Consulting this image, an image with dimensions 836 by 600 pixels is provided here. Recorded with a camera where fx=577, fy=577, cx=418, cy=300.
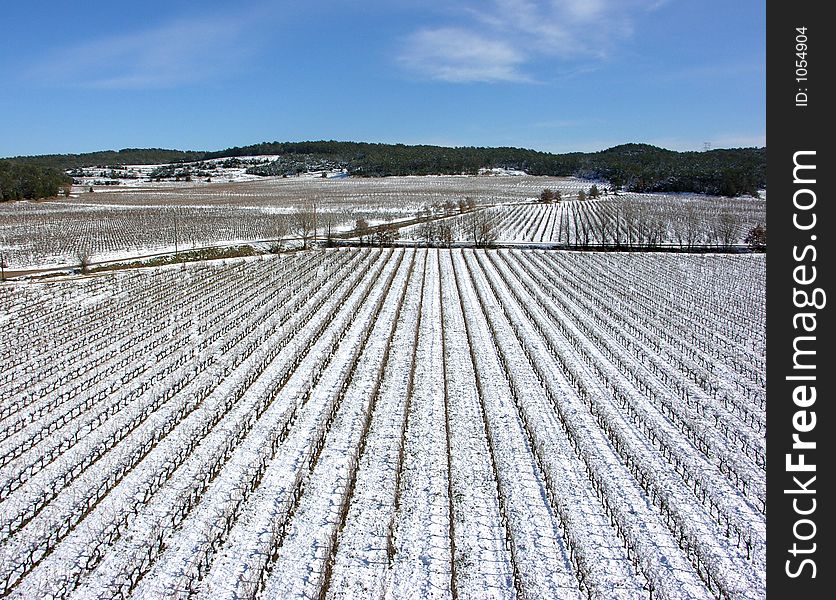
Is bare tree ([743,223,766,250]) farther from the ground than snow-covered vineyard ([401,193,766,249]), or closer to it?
closer to it

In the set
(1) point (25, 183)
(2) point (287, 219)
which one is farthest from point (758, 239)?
(1) point (25, 183)

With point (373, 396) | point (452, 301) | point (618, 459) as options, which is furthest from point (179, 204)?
point (618, 459)

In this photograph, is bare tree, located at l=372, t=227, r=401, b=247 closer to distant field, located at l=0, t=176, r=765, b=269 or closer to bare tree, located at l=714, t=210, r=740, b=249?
distant field, located at l=0, t=176, r=765, b=269

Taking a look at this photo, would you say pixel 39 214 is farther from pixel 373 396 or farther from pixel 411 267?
pixel 373 396

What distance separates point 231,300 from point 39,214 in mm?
62940

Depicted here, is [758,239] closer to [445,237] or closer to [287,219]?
[445,237]

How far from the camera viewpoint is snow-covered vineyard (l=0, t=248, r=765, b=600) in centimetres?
967

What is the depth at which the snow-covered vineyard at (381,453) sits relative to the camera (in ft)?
31.7

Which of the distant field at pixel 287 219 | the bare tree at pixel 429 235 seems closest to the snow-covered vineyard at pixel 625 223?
the distant field at pixel 287 219

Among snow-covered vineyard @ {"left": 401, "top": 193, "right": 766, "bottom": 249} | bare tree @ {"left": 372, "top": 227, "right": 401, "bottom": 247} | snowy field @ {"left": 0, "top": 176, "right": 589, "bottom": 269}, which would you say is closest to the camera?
snowy field @ {"left": 0, "top": 176, "right": 589, "bottom": 269}

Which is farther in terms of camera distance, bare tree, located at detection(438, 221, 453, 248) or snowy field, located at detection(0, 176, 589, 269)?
bare tree, located at detection(438, 221, 453, 248)

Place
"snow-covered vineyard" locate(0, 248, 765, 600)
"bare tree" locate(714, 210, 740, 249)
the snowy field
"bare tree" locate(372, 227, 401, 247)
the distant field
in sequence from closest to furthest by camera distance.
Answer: "snow-covered vineyard" locate(0, 248, 765, 600), the snowy field, "bare tree" locate(714, 210, 740, 249), "bare tree" locate(372, 227, 401, 247), the distant field

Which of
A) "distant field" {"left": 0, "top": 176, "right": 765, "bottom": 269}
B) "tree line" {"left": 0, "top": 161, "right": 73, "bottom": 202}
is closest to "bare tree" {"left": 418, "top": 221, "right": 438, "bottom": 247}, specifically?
"distant field" {"left": 0, "top": 176, "right": 765, "bottom": 269}

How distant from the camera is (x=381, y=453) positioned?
13516 mm
